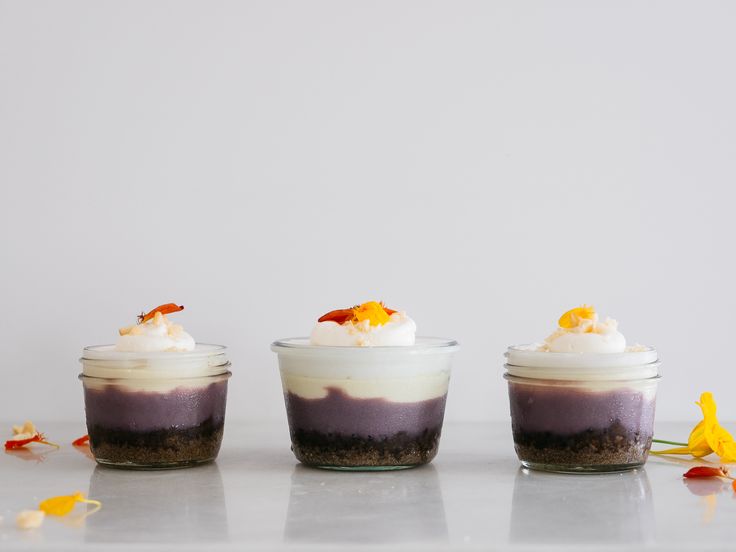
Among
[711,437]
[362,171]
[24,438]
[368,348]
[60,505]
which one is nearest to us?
[60,505]

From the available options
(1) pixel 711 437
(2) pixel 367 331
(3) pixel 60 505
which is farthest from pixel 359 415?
(1) pixel 711 437

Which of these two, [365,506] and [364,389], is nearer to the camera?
[365,506]

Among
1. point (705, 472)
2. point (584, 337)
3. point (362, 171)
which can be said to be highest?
point (362, 171)

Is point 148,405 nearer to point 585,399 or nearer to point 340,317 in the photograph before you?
point 340,317

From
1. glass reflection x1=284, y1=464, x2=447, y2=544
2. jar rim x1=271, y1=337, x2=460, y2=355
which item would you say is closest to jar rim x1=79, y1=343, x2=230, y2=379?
jar rim x1=271, y1=337, x2=460, y2=355

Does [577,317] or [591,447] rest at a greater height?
[577,317]
